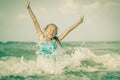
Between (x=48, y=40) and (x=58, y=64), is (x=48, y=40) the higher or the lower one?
the higher one

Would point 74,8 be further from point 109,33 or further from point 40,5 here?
point 109,33

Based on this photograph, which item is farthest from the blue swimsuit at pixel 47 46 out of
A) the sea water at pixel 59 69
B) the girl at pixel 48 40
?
the sea water at pixel 59 69

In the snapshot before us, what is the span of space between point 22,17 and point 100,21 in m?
1.54

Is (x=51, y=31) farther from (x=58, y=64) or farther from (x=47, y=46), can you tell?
(x=58, y=64)

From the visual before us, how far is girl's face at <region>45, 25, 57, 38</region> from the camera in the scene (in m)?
2.95

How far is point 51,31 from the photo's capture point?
2.96 metres

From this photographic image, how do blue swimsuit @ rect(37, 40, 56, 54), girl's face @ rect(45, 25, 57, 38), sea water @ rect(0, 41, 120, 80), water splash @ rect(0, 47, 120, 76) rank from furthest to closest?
water splash @ rect(0, 47, 120, 76)
sea water @ rect(0, 41, 120, 80)
blue swimsuit @ rect(37, 40, 56, 54)
girl's face @ rect(45, 25, 57, 38)

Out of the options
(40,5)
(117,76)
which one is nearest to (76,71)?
(117,76)

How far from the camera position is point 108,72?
3.61 metres

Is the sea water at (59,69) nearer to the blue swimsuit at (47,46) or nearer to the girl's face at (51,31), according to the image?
the blue swimsuit at (47,46)

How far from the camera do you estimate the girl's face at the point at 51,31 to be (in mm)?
2951

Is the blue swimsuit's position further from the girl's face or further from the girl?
the girl's face

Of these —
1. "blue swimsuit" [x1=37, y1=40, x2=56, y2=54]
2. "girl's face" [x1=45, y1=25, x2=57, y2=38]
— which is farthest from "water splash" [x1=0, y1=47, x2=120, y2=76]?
"girl's face" [x1=45, y1=25, x2=57, y2=38]

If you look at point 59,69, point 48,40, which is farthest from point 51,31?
point 59,69
